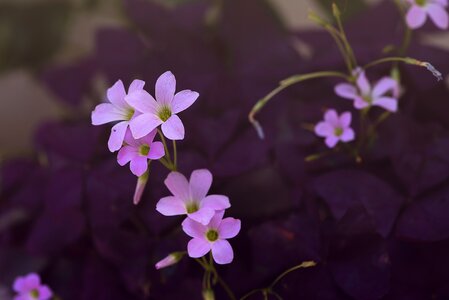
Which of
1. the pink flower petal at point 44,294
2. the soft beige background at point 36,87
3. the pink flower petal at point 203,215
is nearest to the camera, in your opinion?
the pink flower petal at point 203,215

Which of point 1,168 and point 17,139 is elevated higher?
point 1,168

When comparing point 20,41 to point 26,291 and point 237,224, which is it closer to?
point 26,291

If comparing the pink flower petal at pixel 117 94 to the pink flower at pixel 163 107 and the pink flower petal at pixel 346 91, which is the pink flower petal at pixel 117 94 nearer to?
the pink flower at pixel 163 107

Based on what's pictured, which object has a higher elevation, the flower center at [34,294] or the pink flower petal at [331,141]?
the pink flower petal at [331,141]

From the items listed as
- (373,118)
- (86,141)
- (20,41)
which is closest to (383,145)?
(373,118)

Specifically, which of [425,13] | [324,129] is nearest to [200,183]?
[324,129]

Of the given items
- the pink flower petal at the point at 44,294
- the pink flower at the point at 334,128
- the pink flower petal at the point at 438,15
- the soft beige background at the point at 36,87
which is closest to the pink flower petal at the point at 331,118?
the pink flower at the point at 334,128

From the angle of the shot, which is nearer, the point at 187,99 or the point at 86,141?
the point at 187,99

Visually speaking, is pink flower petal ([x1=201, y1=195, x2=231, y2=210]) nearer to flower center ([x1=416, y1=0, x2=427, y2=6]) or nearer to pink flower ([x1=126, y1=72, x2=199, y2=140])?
pink flower ([x1=126, y1=72, x2=199, y2=140])
